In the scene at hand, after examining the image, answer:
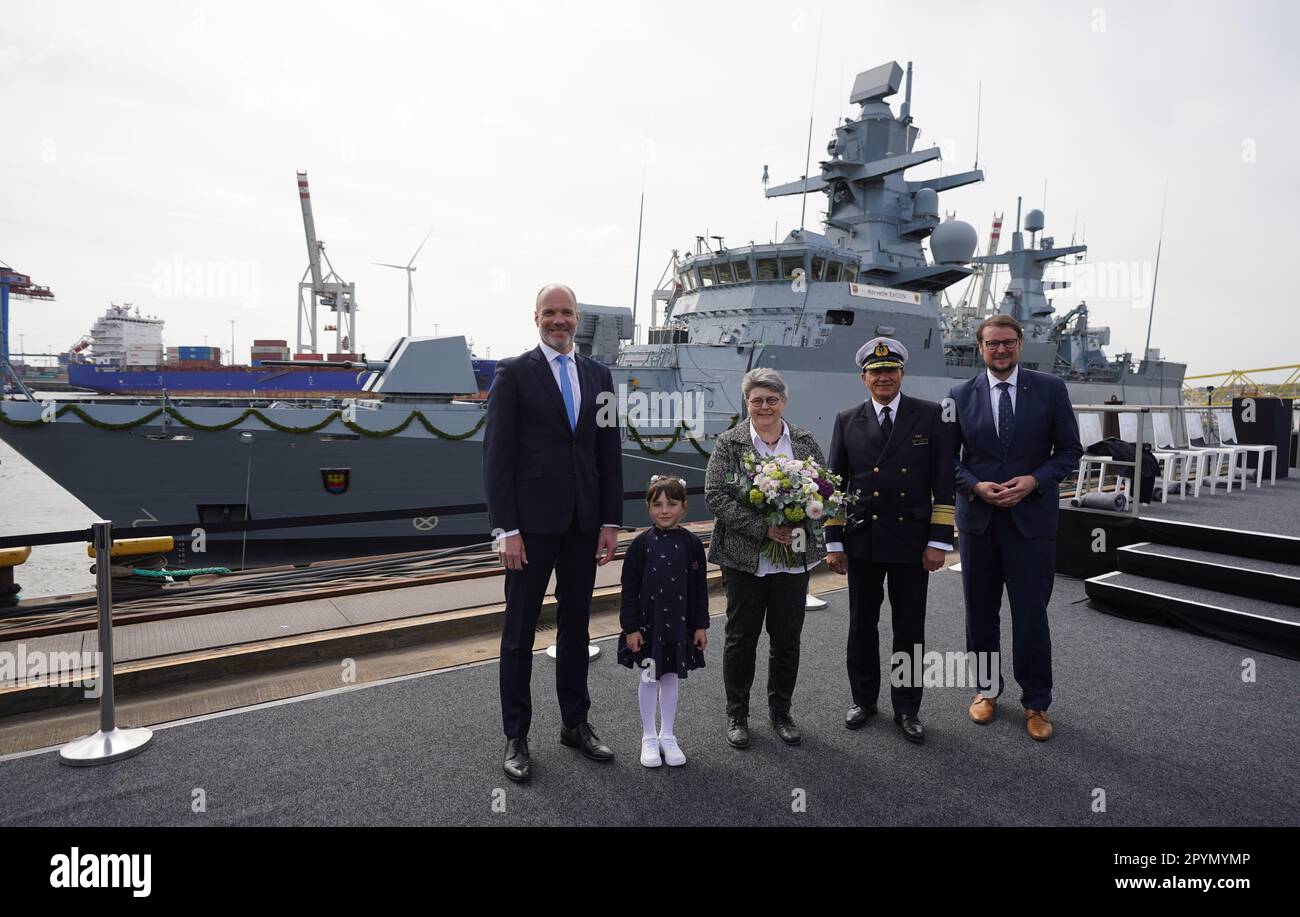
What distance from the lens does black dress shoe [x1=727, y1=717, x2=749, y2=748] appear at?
296 cm

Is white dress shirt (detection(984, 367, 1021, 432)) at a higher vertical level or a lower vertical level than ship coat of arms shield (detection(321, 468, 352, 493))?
higher

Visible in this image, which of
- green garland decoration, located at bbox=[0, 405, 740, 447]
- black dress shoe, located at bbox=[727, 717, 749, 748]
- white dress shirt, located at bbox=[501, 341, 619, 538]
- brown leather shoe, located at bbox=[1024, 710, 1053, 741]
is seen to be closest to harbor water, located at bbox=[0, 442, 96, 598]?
green garland decoration, located at bbox=[0, 405, 740, 447]

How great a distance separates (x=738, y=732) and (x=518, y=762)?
39.2 inches

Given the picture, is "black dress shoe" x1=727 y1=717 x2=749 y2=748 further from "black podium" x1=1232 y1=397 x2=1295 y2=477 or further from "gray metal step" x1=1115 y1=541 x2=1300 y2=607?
"black podium" x1=1232 y1=397 x2=1295 y2=477

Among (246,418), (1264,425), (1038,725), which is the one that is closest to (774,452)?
(1038,725)

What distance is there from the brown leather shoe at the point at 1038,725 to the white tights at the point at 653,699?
173 centimetres

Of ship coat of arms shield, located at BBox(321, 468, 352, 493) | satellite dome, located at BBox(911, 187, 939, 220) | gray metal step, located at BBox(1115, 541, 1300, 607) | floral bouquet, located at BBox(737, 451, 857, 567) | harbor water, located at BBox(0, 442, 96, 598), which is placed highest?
satellite dome, located at BBox(911, 187, 939, 220)

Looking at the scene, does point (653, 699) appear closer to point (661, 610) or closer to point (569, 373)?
point (661, 610)

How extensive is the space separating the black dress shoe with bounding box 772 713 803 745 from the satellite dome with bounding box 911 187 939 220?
18.2 m

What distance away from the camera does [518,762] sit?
270 centimetres

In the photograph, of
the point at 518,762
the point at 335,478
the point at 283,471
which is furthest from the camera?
the point at 335,478

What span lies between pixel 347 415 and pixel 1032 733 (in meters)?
10.8

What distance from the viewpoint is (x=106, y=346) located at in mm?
80750
